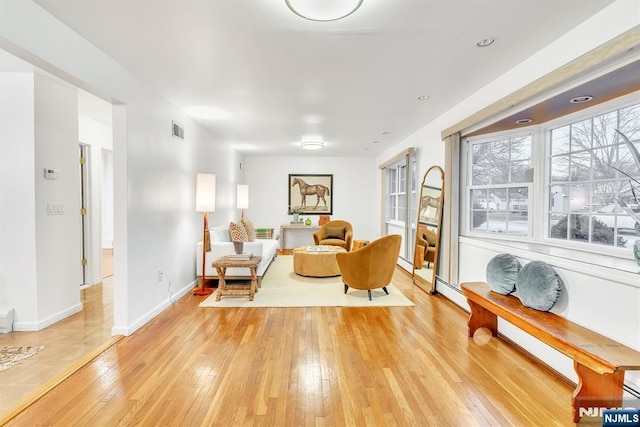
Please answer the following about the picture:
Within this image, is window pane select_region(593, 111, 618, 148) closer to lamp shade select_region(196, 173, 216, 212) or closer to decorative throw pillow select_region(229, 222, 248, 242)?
lamp shade select_region(196, 173, 216, 212)

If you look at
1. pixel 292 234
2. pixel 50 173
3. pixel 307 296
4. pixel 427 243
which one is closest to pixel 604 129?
pixel 427 243

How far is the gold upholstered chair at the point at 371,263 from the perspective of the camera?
12.0ft

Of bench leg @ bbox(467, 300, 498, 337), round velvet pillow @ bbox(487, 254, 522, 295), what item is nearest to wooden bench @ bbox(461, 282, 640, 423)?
round velvet pillow @ bbox(487, 254, 522, 295)

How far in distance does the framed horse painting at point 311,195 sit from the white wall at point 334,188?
114mm

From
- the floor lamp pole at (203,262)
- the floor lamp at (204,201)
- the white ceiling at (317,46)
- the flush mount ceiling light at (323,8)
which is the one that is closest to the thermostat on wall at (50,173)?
the white ceiling at (317,46)

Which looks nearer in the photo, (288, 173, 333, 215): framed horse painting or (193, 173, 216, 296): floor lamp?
(193, 173, 216, 296): floor lamp

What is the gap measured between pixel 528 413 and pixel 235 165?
6328 millimetres

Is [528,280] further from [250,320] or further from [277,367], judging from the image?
[250,320]

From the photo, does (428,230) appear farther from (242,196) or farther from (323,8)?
(242,196)

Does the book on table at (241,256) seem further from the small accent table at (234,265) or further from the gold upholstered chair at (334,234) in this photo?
the gold upholstered chair at (334,234)

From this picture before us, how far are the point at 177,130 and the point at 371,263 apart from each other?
119 inches

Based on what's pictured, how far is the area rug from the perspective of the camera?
2240 millimetres

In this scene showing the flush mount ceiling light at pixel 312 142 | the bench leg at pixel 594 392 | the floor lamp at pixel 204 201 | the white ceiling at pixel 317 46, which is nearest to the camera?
the bench leg at pixel 594 392

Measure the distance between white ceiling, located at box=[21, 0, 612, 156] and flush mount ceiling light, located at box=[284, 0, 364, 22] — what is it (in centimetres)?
14
